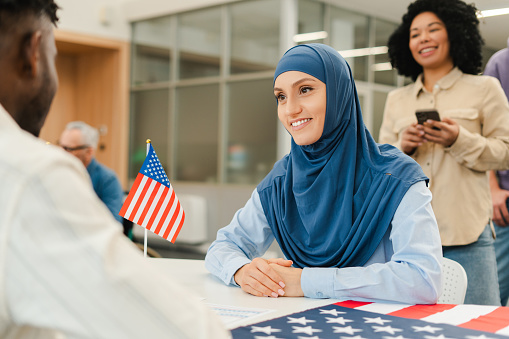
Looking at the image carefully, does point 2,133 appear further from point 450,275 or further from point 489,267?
point 489,267

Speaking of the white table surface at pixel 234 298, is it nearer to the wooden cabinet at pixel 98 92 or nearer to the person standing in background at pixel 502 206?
the person standing in background at pixel 502 206

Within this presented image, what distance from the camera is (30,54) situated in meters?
0.81

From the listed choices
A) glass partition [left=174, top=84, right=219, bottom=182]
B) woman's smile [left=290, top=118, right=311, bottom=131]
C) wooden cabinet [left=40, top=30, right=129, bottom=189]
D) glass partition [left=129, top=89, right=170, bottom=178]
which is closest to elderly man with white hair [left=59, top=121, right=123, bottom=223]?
woman's smile [left=290, top=118, right=311, bottom=131]

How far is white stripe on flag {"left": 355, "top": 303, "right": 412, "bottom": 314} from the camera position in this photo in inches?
54.3

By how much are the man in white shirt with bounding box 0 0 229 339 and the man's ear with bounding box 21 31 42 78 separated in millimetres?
142

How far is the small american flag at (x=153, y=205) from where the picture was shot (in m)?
1.94

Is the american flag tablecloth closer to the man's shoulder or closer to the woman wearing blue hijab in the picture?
the woman wearing blue hijab

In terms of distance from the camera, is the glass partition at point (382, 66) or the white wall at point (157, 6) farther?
the white wall at point (157, 6)

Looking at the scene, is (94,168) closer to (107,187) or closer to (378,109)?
(107,187)

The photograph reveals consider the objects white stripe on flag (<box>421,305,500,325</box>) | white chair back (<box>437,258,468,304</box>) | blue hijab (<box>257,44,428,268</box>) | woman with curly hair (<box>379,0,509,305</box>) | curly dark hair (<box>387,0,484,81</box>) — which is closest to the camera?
white stripe on flag (<box>421,305,500,325</box>)

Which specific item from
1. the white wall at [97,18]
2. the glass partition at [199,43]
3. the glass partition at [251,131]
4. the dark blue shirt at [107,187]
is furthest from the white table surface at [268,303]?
the white wall at [97,18]

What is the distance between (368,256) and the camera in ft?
5.50

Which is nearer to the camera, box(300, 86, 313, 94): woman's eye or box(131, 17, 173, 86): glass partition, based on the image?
box(300, 86, 313, 94): woman's eye

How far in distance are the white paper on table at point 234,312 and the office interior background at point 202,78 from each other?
4.45 metres
